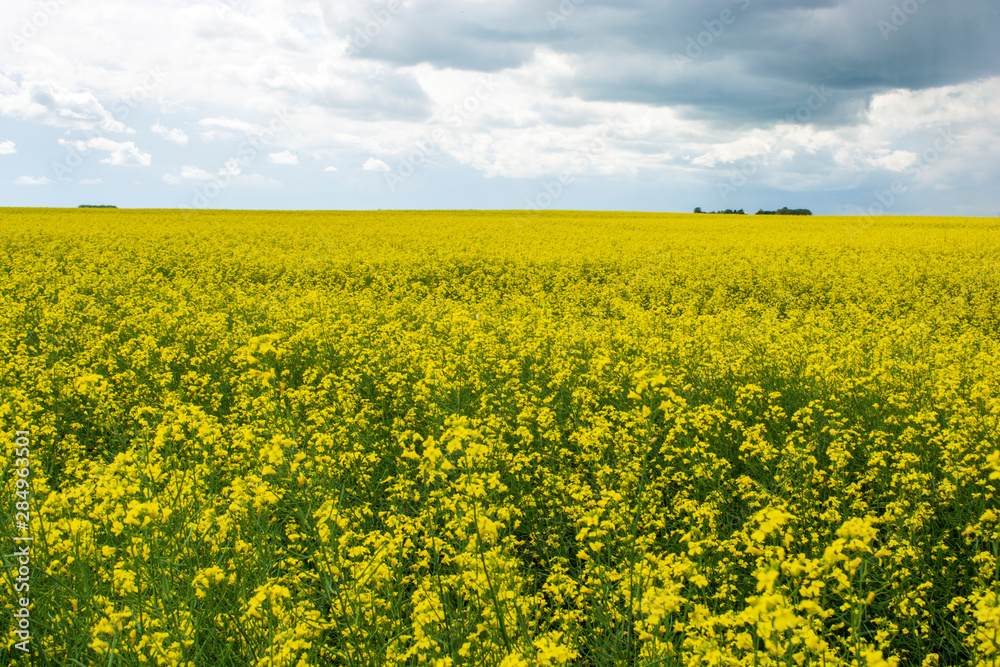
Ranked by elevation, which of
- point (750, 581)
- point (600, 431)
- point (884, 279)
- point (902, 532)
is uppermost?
point (884, 279)

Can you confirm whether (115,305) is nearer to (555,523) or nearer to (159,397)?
(159,397)

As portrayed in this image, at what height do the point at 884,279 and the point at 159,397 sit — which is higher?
the point at 884,279

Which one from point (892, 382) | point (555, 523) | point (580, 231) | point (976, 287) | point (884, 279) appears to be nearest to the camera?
point (555, 523)

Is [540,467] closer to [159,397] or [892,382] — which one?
[892,382]

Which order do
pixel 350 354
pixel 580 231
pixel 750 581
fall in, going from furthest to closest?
pixel 580 231
pixel 350 354
pixel 750 581

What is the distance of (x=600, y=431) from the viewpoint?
4.49 meters

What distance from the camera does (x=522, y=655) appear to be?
2.52 metres

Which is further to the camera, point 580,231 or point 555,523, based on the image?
point 580,231

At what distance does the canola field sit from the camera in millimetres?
2721

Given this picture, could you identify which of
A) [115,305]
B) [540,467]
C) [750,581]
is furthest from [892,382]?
[115,305]

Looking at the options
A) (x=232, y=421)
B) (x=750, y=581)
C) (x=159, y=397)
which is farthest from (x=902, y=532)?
(x=159, y=397)

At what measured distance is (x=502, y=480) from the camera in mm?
4719

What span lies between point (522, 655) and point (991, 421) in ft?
14.2

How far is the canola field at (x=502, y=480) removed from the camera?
2721mm
